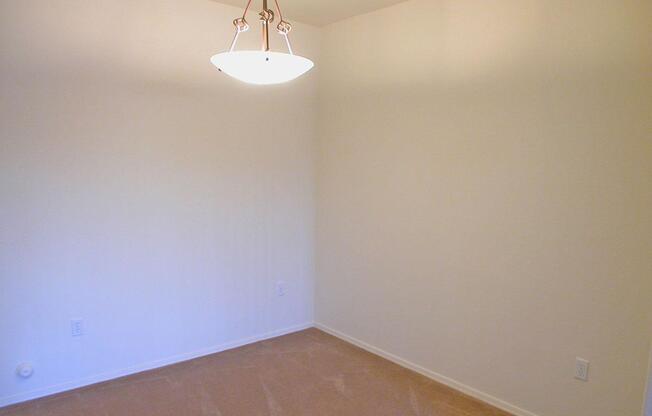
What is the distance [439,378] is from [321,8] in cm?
280

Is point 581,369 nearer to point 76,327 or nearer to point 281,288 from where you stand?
point 281,288

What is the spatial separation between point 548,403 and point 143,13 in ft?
11.4

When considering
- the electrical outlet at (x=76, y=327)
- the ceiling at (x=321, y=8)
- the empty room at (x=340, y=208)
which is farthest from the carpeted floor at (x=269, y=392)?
Result: the ceiling at (x=321, y=8)

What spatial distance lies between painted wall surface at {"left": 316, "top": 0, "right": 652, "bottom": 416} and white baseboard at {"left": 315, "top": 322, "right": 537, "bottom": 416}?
0.13 feet

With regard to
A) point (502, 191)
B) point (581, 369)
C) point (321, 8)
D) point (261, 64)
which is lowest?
point (581, 369)

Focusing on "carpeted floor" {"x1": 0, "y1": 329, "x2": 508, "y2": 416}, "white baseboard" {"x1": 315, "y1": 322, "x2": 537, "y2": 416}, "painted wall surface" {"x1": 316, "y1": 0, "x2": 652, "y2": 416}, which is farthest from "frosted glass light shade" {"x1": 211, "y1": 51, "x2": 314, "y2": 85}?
"white baseboard" {"x1": 315, "y1": 322, "x2": 537, "y2": 416}

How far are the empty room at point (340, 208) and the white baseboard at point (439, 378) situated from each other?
2 cm

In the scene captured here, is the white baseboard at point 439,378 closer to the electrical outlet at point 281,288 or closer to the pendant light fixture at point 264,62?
the electrical outlet at point 281,288

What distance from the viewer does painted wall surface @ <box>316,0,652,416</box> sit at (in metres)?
2.26

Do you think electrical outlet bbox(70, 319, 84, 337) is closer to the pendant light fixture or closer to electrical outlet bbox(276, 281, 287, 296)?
electrical outlet bbox(276, 281, 287, 296)

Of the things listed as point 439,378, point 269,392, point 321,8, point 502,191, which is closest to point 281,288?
point 269,392

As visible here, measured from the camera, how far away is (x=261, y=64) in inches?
65.6

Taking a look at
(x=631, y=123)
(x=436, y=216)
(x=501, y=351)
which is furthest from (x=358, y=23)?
(x=501, y=351)

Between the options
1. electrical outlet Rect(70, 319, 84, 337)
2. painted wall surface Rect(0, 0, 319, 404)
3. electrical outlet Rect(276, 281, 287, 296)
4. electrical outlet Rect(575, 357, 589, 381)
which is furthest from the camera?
electrical outlet Rect(276, 281, 287, 296)
